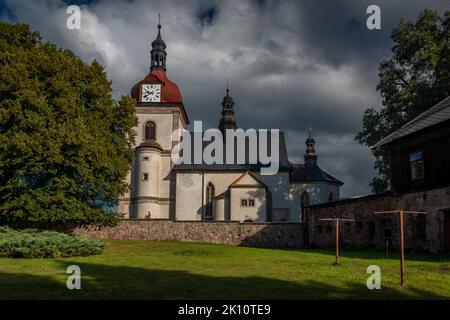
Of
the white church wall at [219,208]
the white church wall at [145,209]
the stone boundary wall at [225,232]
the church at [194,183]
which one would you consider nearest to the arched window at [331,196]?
the church at [194,183]

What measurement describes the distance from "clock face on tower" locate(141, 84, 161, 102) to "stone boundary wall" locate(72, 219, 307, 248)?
60.1ft

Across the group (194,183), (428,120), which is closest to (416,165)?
(428,120)

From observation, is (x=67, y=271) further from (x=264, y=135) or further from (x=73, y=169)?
(x=264, y=135)

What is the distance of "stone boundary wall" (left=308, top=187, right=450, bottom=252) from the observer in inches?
904

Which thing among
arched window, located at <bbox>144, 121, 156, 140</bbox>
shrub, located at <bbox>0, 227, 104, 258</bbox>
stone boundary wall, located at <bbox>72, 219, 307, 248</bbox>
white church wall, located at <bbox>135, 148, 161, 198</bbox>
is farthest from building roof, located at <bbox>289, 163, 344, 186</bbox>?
shrub, located at <bbox>0, 227, 104, 258</bbox>

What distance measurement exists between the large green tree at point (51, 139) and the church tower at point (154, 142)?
576 inches

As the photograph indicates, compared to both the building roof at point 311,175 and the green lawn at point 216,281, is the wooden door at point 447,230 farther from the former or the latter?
the building roof at point 311,175

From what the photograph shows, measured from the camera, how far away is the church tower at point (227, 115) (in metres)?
54.4

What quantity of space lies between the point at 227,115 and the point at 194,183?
11.8 meters

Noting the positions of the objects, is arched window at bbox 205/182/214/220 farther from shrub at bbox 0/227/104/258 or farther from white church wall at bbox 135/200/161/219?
shrub at bbox 0/227/104/258

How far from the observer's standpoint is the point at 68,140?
26328 millimetres

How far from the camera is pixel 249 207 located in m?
44.9

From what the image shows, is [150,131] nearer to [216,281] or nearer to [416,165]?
[416,165]
